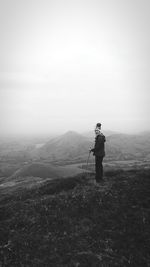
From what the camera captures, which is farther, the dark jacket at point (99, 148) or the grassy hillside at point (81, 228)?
the dark jacket at point (99, 148)

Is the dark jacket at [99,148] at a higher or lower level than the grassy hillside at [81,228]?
higher

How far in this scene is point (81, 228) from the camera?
11.6 meters

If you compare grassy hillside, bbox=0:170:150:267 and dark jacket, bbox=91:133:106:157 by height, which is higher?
dark jacket, bbox=91:133:106:157

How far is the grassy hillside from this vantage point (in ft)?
30.6

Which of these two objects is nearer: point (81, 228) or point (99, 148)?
point (81, 228)

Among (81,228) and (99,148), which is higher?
(99,148)

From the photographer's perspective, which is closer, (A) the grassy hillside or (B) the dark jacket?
(A) the grassy hillside

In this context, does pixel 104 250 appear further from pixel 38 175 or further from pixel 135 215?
pixel 38 175

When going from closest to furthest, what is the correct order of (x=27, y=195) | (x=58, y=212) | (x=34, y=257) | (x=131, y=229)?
(x=34, y=257) → (x=131, y=229) → (x=58, y=212) → (x=27, y=195)

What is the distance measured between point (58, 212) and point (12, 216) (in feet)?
9.48

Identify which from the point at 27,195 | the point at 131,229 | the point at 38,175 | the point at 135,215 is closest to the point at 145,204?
the point at 135,215

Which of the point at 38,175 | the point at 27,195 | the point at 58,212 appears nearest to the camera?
the point at 58,212

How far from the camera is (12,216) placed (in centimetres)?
1381

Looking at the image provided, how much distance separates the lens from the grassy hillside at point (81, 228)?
9328 millimetres
